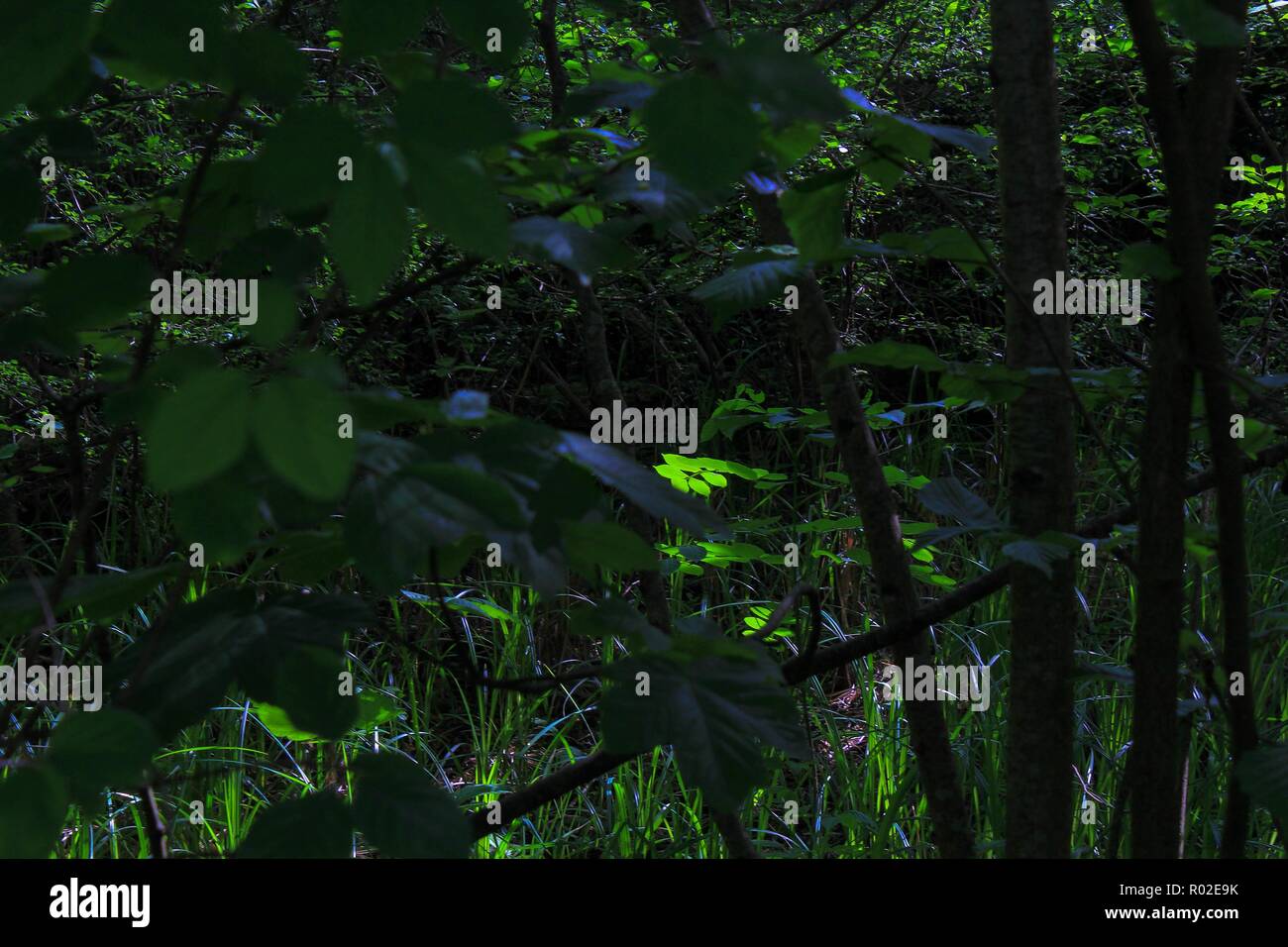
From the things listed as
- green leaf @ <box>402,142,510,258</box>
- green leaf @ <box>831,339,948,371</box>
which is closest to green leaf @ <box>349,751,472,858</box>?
green leaf @ <box>402,142,510,258</box>

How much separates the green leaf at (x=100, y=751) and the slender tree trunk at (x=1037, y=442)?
2.73 feet

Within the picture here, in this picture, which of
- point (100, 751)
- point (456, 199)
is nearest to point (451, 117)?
point (456, 199)

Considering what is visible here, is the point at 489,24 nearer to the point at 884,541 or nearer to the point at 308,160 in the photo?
the point at 308,160

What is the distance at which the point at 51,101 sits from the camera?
26.1 inches

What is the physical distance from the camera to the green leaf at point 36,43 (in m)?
0.49

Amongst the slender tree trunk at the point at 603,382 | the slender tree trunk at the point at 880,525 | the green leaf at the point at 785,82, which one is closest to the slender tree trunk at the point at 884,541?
the slender tree trunk at the point at 880,525

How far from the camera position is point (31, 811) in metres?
0.49

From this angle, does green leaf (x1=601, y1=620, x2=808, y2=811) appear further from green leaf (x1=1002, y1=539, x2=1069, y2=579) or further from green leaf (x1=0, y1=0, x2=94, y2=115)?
green leaf (x1=0, y1=0, x2=94, y2=115)

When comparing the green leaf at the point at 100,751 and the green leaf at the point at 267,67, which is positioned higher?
the green leaf at the point at 267,67

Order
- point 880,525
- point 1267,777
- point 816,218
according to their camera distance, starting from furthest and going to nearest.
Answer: point 880,525
point 816,218
point 1267,777

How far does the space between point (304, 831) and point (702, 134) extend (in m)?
0.44

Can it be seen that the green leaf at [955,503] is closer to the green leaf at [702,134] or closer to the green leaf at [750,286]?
the green leaf at [750,286]

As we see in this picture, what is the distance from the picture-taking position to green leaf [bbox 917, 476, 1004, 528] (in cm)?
103

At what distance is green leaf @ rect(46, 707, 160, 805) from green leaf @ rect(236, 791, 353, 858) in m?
0.08
